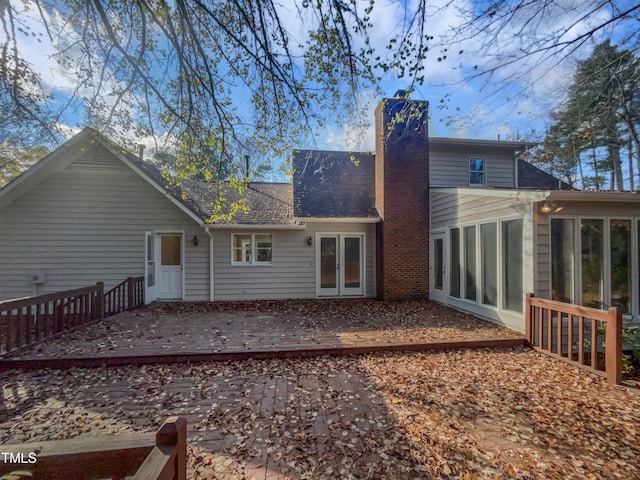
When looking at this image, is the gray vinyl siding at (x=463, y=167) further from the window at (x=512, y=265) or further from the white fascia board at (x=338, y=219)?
the window at (x=512, y=265)

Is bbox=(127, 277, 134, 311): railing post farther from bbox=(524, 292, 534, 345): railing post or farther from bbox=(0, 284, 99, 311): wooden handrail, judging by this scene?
bbox=(524, 292, 534, 345): railing post

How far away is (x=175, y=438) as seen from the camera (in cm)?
136

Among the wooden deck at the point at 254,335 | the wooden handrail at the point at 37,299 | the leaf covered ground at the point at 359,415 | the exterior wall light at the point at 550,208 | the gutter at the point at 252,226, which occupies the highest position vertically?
the exterior wall light at the point at 550,208

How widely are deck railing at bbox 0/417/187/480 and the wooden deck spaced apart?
134 inches

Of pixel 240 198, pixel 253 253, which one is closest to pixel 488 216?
pixel 253 253

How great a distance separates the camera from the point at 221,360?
15.0 feet

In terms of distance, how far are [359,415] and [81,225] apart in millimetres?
9275

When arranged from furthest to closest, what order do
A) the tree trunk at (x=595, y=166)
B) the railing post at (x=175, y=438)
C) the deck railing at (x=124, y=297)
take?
1. the tree trunk at (x=595, y=166)
2. the deck railing at (x=124, y=297)
3. the railing post at (x=175, y=438)

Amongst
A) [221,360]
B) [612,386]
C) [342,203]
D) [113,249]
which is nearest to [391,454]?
[221,360]

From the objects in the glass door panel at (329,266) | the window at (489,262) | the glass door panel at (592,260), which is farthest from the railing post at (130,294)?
the glass door panel at (592,260)

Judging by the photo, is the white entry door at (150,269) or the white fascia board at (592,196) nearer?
the white fascia board at (592,196)

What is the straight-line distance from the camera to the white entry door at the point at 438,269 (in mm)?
8375

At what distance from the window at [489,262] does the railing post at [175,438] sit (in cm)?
678

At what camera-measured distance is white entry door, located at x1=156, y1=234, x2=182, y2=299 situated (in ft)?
29.7
